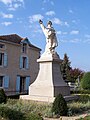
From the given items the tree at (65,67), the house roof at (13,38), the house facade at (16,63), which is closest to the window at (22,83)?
the house facade at (16,63)

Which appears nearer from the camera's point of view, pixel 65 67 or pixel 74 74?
pixel 74 74

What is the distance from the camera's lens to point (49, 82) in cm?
1276

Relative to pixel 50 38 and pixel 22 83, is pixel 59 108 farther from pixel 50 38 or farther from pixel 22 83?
pixel 22 83

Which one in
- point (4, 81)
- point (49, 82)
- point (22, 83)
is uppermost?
point (4, 81)

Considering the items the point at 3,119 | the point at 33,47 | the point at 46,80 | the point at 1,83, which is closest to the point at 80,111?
the point at 46,80

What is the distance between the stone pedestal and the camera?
12.4 meters

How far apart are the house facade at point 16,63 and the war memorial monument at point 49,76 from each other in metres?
15.5

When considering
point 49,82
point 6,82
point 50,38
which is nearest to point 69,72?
point 6,82

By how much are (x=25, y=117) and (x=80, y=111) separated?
150 inches

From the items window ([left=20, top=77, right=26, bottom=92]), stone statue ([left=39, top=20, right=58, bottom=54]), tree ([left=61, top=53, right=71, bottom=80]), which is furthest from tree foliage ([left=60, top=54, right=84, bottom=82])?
stone statue ([left=39, top=20, right=58, bottom=54])

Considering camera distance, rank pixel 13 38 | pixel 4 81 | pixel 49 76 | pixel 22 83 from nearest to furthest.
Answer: pixel 49 76 → pixel 4 81 → pixel 13 38 → pixel 22 83

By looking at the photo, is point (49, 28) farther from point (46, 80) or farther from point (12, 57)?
point (12, 57)

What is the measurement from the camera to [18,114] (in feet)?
26.2

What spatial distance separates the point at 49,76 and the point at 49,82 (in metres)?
0.38
